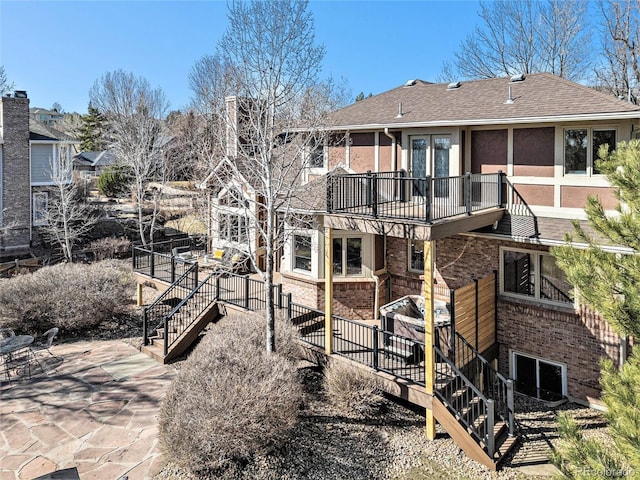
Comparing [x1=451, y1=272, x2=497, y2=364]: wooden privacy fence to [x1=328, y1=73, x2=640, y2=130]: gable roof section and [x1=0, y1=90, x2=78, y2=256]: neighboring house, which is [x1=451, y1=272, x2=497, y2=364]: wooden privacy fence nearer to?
[x1=328, y1=73, x2=640, y2=130]: gable roof section

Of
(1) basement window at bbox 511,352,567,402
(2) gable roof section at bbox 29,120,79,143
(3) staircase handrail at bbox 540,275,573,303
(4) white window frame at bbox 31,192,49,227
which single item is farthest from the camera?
(2) gable roof section at bbox 29,120,79,143

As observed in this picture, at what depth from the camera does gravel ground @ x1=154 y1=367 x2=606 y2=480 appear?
25.6 feet

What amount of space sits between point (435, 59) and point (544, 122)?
23.7 meters

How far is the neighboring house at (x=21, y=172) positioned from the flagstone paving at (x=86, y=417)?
1723 centimetres

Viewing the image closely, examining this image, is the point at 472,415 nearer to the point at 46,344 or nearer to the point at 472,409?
the point at 472,409

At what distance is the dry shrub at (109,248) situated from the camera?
25.8m

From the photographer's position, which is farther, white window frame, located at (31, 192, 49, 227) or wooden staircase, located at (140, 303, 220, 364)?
white window frame, located at (31, 192, 49, 227)

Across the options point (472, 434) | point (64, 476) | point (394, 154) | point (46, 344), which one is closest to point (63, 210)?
point (46, 344)

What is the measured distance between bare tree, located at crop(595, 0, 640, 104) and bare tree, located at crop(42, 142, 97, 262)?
1169 inches

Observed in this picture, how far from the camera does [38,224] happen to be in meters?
27.9

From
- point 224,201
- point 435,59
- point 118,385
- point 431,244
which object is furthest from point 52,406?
point 435,59

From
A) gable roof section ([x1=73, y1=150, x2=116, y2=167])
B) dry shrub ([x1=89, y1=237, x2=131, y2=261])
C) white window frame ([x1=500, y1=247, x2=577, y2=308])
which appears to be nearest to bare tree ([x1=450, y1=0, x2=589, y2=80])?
white window frame ([x1=500, y1=247, x2=577, y2=308])

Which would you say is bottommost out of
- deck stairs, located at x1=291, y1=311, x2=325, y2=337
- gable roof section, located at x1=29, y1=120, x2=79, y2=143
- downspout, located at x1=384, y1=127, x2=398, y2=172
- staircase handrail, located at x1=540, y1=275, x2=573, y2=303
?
deck stairs, located at x1=291, y1=311, x2=325, y2=337

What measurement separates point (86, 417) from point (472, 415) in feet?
26.9
